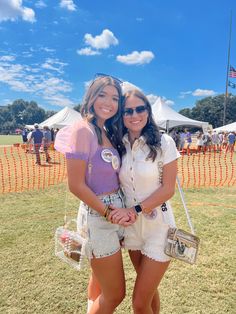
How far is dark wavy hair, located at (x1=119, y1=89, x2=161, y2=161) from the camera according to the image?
6.83 ft

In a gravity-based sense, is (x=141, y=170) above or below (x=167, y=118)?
below

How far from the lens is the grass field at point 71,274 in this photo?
2963 mm

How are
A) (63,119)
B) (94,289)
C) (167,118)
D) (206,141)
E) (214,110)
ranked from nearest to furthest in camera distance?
(94,289) → (167,118) → (206,141) → (63,119) → (214,110)

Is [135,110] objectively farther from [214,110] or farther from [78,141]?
[214,110]

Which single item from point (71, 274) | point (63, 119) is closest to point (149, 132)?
point (71, 274)

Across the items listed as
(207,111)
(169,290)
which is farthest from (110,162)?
(207,111)

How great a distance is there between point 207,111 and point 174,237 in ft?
292

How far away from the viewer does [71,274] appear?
11.6ft

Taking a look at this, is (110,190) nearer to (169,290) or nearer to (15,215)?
(169,290)

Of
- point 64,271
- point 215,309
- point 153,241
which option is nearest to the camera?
point 153,241

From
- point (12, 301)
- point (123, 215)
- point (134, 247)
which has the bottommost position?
point (12, 301)

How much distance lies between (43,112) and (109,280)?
12273cm

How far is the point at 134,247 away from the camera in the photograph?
2.21m

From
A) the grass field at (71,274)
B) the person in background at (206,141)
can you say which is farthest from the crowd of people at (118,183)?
the person in background at (206,141)
